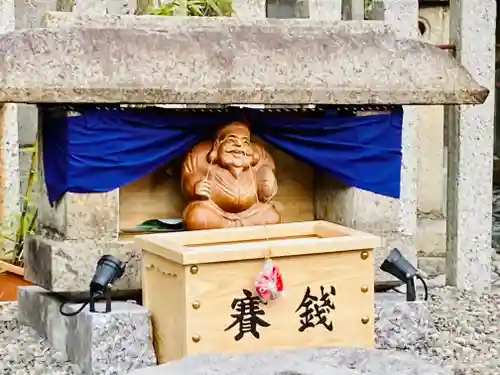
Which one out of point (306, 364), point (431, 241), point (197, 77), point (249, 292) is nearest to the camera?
point (306, 364)

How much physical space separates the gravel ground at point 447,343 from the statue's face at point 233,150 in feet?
4.12

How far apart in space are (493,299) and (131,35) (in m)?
3.17

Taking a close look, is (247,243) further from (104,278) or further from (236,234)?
(104,278)

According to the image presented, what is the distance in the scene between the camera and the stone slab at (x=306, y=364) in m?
3.51

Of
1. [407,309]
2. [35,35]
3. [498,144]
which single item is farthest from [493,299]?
[498,144]

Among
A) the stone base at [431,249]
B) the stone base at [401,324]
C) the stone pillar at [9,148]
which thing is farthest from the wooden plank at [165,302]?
the stone base at [431,249]

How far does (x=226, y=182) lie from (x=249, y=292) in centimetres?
78

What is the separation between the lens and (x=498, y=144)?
11477 millimetres

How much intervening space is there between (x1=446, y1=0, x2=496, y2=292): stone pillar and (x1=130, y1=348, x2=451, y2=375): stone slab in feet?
8.87

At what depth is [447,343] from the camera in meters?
5.10

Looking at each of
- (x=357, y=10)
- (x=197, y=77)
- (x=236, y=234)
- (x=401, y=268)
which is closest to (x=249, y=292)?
(x=236, y=234)

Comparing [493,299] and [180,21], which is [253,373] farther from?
[493,299]

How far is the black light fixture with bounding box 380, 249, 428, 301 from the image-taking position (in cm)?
474

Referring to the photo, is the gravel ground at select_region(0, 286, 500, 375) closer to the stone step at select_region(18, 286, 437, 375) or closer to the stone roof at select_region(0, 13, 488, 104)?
the stone step at select_region(18, 286, 437, 375)
